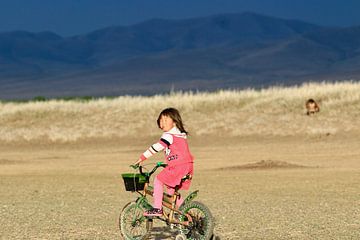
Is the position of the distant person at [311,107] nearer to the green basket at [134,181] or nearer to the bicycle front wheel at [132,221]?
the bicycle front wheel at [132,221]

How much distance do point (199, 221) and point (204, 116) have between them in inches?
1168

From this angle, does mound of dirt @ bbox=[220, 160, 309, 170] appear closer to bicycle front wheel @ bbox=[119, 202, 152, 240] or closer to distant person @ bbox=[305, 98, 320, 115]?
bicycle front wheel @ bbox=[119, 202, 152, 240]

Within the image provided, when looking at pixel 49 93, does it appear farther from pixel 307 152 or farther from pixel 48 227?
pixel 48 227

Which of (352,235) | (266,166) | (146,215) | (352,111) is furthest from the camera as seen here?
(352,111)

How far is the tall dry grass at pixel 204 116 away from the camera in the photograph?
1453 inches

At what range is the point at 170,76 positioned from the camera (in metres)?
165

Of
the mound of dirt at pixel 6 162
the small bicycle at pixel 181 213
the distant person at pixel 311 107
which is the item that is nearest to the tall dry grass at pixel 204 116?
the distant person at pixel 311 107

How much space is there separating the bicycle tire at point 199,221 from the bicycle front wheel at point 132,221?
1.90ft

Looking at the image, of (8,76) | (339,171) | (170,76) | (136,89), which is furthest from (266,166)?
(8,76)

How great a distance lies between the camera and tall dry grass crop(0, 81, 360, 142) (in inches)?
1453

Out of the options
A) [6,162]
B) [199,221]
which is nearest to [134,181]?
[199,221]

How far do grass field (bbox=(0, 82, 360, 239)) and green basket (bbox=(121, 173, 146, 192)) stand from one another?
126cm

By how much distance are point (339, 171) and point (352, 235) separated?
1088 cm

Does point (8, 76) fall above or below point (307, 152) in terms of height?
above
